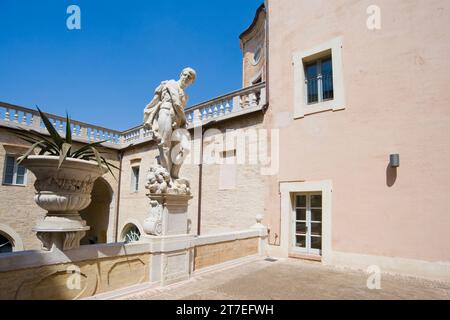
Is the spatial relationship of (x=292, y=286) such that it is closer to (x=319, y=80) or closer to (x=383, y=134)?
(x=383, y=134)

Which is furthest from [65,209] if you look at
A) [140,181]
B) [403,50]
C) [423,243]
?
[140,181]

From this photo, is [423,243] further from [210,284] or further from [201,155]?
[201,155]

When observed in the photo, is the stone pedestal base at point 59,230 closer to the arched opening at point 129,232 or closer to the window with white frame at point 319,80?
the window with white frame at point 319,80

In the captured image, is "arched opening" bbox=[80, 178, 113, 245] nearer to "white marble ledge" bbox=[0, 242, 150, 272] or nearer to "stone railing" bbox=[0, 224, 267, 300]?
"stone railing" bbox=[0, 224, 267, 300]

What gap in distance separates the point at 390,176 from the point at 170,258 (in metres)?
4.63

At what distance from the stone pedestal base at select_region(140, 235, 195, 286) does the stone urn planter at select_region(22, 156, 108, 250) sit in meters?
1.29

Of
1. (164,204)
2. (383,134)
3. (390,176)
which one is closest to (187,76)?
(164,204)

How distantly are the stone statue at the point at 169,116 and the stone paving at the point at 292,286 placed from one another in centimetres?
184

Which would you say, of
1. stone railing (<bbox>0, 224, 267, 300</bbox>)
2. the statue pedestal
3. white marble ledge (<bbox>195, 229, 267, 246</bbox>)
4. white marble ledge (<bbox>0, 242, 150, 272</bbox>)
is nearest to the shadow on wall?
white marble ledge (<bbox>195, 229, 267, 246</bbox>)

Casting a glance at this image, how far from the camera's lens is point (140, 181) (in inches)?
557

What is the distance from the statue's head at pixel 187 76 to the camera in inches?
A: 200

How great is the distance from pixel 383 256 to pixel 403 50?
433 centimetres

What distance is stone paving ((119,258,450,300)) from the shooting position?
4129 millimetres

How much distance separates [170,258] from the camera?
14.9 feet
